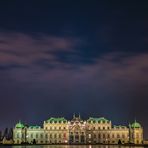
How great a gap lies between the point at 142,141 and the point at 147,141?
285 centimetres

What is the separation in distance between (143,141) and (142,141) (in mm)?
829

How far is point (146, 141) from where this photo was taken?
199500 millimetres

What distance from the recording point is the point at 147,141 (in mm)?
199500

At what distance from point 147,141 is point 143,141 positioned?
120 inches

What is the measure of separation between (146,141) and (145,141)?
0.55 meters

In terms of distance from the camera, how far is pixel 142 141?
19812cm

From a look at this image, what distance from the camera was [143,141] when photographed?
197 meters

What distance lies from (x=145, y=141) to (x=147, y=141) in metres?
0.93

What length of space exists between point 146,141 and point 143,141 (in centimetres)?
274

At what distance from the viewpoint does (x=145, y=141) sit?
7869 inches
